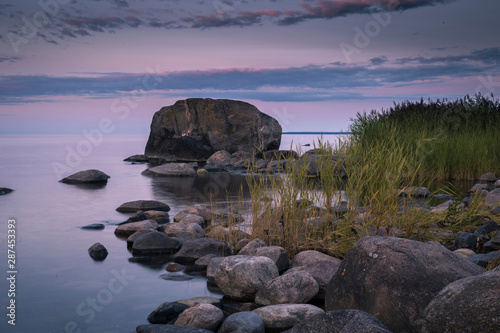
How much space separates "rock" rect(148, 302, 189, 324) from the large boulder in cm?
1755

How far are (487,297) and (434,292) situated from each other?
0.76 meters

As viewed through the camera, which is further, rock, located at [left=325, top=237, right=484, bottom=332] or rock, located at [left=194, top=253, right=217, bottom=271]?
rock, located at [left=194, top=253, right=217, bottom=271]

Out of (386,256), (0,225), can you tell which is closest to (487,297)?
(386,256)

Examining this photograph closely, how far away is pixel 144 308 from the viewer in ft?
14.4

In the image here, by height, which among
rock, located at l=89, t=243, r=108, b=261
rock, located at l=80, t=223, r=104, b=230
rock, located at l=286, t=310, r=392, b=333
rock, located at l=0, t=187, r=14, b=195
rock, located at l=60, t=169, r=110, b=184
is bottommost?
rock, located at l=89, t=243, r=108, b=261

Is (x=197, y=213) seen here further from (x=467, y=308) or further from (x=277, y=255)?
(x=467, y=308)

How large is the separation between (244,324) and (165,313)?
0.84 metres

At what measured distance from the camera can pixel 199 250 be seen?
5.79 meters

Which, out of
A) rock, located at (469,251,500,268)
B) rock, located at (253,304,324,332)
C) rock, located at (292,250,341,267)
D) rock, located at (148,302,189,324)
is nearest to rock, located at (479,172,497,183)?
rock, located at (469,251,500,268)

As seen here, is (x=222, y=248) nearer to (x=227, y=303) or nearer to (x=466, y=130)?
(x=227, y=303)

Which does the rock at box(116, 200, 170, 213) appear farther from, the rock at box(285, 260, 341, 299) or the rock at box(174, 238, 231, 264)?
the rock at box(285, 260, 341, 299)

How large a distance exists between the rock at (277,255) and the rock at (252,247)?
22cm

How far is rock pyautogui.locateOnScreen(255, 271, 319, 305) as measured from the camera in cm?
428

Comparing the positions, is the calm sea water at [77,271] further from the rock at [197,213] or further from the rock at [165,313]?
the rock at [197,213]
